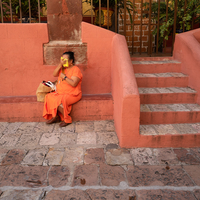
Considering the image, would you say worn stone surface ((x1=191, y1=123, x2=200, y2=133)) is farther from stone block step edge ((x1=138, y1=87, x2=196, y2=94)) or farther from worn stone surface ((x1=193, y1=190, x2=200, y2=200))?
worn stone surface ((x1=193, y1=190, x2=200, y2=200))

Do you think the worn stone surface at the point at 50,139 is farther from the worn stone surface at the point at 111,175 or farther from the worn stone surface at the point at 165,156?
the worn stone surface at the point at 165,156

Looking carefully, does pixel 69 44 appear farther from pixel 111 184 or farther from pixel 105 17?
pixel 111 184

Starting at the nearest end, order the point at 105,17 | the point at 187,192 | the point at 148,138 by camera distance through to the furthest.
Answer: the point at 187,192, the point at 148,138, the point at 105,17

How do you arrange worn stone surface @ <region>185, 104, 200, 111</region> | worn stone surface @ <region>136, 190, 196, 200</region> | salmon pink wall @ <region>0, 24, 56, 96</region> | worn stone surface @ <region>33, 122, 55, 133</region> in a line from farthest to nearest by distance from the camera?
1. salmon pink wall @ <region>0, 24, 56, 96</region>
2. worn stone surface @ <region>33, 122, 55, 133</region>
3. worn stone surface @ <region>185, 104, 200, 111</region>
4. worn stone surface @ <region>136, 190, 196, 200</region>

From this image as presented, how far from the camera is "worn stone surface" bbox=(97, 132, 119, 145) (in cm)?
335

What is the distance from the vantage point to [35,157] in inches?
116

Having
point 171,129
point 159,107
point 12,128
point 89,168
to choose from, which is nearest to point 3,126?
point 12,128

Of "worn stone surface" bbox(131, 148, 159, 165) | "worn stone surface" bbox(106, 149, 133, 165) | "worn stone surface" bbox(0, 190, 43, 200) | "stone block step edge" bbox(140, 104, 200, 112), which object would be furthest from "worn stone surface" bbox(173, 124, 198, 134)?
"worn stone surface" bbox(0, 190, 43, 200)

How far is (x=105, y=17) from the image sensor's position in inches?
202

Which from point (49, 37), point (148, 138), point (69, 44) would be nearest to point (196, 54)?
point (148, 138)

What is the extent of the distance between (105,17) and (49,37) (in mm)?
1579

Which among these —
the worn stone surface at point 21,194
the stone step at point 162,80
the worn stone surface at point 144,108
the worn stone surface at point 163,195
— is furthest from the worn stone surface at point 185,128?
the worn stone surface at point 21,194

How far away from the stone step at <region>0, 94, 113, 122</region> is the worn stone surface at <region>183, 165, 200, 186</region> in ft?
6.04

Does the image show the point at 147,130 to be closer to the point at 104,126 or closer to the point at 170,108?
the point at 170,108
